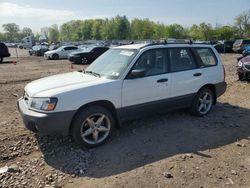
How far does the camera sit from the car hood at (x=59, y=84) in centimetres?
467

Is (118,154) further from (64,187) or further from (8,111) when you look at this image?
(8,111)

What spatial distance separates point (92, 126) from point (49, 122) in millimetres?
786

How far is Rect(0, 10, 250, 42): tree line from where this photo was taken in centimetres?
7781

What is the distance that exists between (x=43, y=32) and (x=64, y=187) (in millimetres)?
155368

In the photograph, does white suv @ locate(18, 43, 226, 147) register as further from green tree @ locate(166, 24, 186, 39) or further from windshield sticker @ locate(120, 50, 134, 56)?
green tree @ locate(166, 24, 186, 39)

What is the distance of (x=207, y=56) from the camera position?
22.1ft

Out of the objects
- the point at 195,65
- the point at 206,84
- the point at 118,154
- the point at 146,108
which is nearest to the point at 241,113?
the point at 206,84

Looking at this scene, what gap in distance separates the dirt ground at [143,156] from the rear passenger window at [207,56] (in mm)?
1301

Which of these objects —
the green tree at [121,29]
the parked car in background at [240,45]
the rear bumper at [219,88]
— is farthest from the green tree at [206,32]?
the rear bumper at [219,88]

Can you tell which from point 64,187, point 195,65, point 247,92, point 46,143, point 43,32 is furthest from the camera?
point 43,32

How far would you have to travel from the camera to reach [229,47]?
37.1 m

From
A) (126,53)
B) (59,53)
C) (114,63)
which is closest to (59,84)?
(114,63)

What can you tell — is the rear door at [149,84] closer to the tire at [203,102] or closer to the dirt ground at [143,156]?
the dirt ground at [143,156]

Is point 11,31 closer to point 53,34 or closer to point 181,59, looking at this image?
point 53,34
